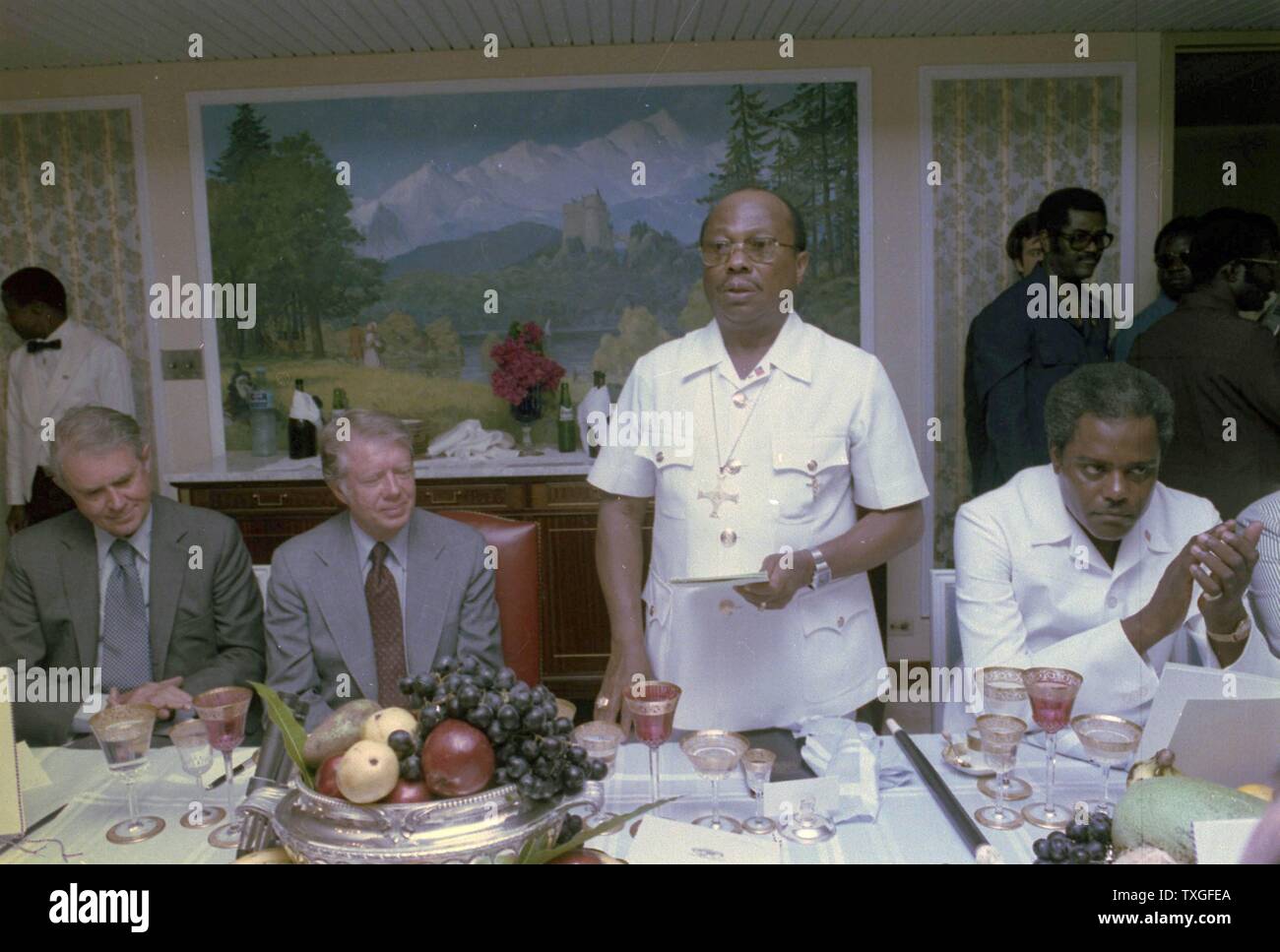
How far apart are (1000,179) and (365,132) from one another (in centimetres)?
113

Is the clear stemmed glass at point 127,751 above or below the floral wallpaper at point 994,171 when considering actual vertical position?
below

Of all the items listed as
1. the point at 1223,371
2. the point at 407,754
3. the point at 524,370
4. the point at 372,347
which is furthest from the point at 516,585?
the point at 1223,371

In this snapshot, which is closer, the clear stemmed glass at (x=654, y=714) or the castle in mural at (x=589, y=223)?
the clear stemmed glass at (x=654, y=714)

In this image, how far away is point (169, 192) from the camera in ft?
5.36

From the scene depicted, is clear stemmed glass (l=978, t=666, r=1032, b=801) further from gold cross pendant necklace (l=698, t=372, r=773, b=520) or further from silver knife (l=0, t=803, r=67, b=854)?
silver knife (l=0, t=803, r=67, b=854)

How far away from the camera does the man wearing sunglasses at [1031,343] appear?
1.68 meters

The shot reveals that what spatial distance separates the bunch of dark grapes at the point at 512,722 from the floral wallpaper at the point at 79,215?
44.8 inches

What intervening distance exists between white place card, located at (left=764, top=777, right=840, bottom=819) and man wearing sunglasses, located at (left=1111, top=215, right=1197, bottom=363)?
1067 millimetres

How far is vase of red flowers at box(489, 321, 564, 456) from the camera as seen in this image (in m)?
1.69

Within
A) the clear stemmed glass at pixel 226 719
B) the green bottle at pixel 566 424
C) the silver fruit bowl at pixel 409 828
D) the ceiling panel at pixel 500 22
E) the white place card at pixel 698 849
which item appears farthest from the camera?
the green bottle at pixel 566 424

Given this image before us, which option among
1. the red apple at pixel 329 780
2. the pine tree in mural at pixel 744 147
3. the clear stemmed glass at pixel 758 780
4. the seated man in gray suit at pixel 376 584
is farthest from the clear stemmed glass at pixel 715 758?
the pine tree in mural at pixel 744 147

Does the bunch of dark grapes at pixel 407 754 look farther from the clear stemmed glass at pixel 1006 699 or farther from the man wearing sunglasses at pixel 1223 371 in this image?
the man wearing sunglasses at pixel 1223 371

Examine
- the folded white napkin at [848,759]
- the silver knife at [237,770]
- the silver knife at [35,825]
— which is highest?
the folded white napkin at [848,759]

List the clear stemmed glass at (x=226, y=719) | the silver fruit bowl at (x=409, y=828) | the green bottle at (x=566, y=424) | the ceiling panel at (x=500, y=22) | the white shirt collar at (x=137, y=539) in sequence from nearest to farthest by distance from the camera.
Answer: the silver fruit bowl at (x=409, y=828) → the clear stemmed glass at (x=226, y=719) → the ceiling panel at (x=500, y=22) → the white shirt collar at (x=137, y=539) → the green bottle at (x=566, y=424)
